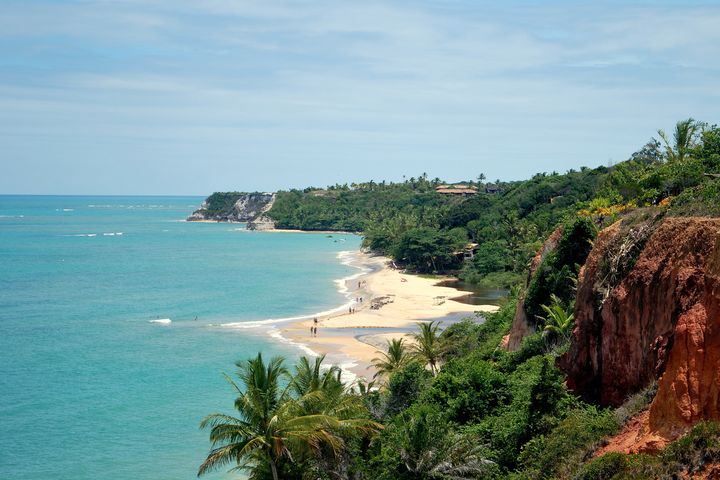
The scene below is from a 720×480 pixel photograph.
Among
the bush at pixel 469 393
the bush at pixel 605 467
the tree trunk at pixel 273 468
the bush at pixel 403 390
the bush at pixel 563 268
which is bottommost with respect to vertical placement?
the tree trunk at pixel 273 468

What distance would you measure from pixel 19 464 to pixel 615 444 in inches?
977

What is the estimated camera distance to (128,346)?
167 feet

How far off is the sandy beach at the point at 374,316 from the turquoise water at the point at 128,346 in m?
2.86

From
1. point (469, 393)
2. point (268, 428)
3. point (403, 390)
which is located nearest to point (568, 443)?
point (469, 393)

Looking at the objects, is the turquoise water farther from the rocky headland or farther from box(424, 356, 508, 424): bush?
the rocky headland

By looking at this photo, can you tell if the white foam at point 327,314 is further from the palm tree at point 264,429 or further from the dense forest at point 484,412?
the palm tree at point 264,429

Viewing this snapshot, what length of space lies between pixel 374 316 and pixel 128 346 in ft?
63.9

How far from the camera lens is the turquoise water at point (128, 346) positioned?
103 feet

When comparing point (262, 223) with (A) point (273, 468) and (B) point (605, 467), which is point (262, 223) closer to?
(A) point (273, 468)

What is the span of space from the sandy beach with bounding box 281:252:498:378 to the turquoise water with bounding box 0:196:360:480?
286cm

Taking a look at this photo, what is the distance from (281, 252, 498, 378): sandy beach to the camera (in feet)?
155

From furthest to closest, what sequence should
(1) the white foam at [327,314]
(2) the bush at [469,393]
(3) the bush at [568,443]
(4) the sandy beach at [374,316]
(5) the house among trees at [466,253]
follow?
1. (5) the house among trees at [466,253]
2. (4) the sandy beach at [374,316]
3. (1) the white foam at [327,314]
4. (2) the bush at [469,393]
5. (3) the bush at [568,443]

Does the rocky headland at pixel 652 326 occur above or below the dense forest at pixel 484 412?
above

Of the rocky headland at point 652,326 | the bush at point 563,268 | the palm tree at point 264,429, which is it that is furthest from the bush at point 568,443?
the bush at point 563,268
